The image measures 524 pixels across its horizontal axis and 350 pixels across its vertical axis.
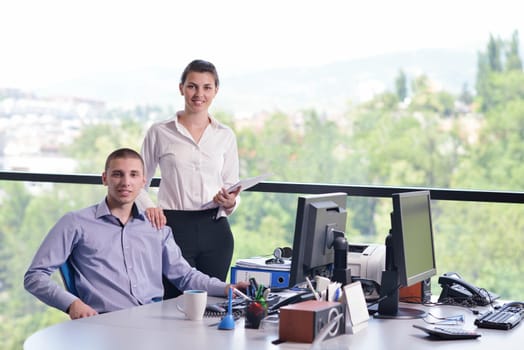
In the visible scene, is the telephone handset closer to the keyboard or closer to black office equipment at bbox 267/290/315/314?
the keyboard

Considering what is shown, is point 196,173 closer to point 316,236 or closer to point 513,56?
point 316,236

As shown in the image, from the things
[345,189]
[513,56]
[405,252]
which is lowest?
[405,252]

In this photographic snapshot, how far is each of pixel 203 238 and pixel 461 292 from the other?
3.50 feet

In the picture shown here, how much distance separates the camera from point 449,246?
367 inches

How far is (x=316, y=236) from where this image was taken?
2.69 meters

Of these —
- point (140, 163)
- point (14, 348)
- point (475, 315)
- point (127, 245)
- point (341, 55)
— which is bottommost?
point (14, 348)

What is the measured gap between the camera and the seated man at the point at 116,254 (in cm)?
295

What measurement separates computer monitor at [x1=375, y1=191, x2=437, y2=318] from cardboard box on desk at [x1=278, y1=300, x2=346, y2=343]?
1.27ft

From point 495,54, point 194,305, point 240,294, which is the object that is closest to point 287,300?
point 240,294

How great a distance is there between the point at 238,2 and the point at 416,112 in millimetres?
2619

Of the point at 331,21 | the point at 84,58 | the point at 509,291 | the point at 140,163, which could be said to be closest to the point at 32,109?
the point at 84,58

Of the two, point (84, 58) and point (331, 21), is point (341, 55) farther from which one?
point (84, 58)

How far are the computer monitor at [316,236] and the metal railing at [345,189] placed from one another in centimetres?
85

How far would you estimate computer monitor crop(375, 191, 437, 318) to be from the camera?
8.78 feet
